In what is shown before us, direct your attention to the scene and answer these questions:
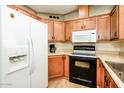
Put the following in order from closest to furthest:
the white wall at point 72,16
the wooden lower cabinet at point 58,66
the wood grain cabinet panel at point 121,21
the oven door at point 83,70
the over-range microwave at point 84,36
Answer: the wood grain cabinet panel at point 121,21 → the oven door at point 83,70 → the over-range microwave at point 84,36 → the wooden lower cabinet at point 58,66 → the white wall at point 72,16

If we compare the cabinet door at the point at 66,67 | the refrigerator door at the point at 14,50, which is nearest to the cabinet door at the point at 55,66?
the cabinet door at the point at 66,67

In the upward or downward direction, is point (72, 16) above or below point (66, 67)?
above

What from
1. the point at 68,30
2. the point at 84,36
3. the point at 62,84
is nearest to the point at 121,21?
the point at 84,36

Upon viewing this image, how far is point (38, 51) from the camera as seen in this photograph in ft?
7.17

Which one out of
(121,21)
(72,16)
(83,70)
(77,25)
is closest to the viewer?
(121,21)

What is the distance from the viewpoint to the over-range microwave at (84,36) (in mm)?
3117

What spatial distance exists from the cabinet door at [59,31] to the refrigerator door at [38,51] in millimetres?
1274

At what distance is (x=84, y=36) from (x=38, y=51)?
1512mm

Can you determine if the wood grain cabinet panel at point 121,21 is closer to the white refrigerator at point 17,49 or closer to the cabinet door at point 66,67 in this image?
the white refrigerator at point 17,49

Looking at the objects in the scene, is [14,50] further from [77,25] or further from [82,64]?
[77,25]

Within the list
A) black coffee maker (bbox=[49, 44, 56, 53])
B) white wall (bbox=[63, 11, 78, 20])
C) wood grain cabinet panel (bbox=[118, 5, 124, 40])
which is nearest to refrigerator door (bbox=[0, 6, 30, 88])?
wood grain cabinet panel (bbox=[118, 5, 124, 40])
